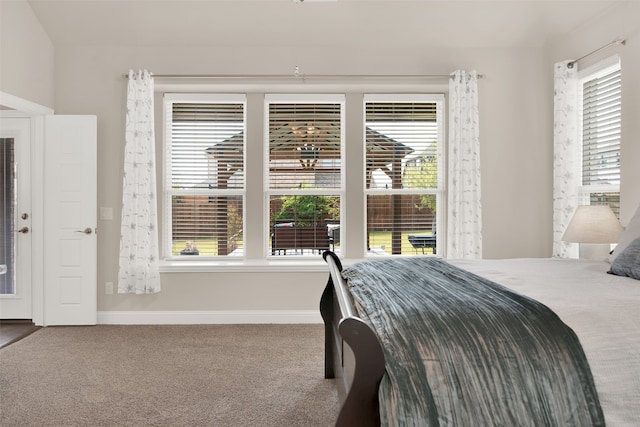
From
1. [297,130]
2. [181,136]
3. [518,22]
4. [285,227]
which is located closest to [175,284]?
[285,227]

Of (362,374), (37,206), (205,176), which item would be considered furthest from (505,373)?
(37,206)

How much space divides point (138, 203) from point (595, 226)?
387cm

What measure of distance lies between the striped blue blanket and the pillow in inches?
40.3

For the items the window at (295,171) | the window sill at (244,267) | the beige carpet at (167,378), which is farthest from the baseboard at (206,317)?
the window at (295,171)

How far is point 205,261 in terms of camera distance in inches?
173

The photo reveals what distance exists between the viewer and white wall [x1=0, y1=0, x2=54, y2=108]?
359 cm

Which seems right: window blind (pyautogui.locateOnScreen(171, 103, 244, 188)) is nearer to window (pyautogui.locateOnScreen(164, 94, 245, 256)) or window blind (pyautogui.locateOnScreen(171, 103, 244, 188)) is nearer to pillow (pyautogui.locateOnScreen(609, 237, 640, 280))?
window (pyautogui.locateOnScreen(164, 94, 245, 256))

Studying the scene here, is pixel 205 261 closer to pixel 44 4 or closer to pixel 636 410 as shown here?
pixel 44 4

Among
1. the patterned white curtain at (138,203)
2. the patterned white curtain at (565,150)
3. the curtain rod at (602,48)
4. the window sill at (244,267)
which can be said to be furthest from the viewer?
the window sill at (244,267)

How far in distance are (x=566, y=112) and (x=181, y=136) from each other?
376 cm

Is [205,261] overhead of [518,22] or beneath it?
beneath

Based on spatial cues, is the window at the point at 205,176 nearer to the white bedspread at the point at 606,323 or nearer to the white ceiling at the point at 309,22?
the white ceiling at the point at 309,22

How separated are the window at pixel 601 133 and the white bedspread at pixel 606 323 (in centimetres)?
193

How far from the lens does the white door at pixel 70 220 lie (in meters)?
4.02
